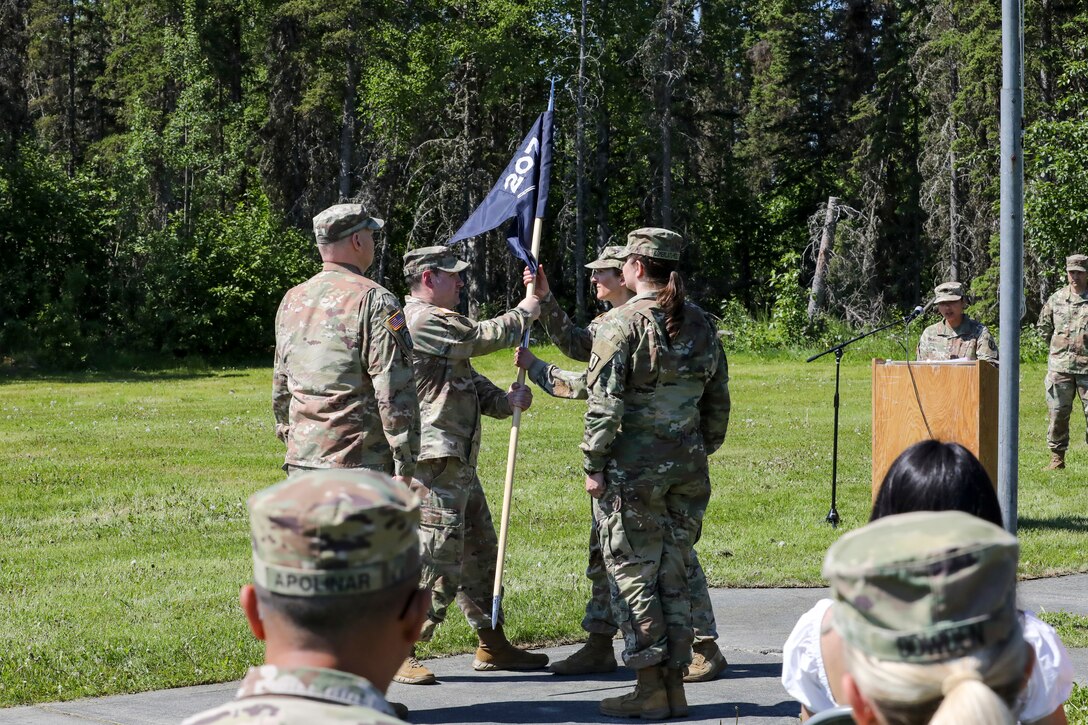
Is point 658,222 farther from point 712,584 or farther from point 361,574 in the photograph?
point 361,574

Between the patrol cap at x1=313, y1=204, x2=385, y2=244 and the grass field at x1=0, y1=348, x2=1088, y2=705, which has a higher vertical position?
the patrol cap at x1=313, y1=204, x2=385, y2=244

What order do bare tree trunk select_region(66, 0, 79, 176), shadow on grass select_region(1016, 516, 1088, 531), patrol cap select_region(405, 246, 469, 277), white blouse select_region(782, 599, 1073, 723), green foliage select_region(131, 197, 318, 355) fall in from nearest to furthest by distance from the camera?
white blouse select_region(782, 599, 1073, 723)
patrol cap select_region(405, 246, 469, 277)
shadow on grass select_region(1016, 516, 1088, 531)
green foliage select_region(131, 197, 318, 355)
bare tree trunk select_region(66, 0, 79, 176)

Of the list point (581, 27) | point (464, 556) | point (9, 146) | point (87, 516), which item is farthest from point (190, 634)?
Answer: point (581, 27)

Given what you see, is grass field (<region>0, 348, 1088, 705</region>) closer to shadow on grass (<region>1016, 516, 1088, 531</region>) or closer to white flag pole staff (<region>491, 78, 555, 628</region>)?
shadow on grass (<region>1016, 516, 1088, 531</region>)

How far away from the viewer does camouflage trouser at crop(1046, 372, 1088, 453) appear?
50.3ft

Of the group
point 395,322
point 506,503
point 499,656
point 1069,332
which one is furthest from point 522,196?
point 1069,332

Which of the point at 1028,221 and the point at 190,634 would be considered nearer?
the point at 190,634

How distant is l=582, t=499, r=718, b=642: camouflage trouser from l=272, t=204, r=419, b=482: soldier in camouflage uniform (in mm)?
1358

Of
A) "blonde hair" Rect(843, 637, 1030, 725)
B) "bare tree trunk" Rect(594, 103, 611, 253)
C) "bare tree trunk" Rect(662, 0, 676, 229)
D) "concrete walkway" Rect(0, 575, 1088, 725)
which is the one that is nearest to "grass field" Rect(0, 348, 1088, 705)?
"concrete walkway" Rect(0, 575, 1088, 725)

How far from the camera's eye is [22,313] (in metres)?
36.2

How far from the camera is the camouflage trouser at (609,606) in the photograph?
23.4 feet

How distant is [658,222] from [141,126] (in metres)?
18.2

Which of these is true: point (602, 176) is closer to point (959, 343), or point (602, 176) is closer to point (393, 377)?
point (959, 343)

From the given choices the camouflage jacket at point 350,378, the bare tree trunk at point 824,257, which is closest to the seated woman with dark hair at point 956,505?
the camouflage jacket at point 350,378
